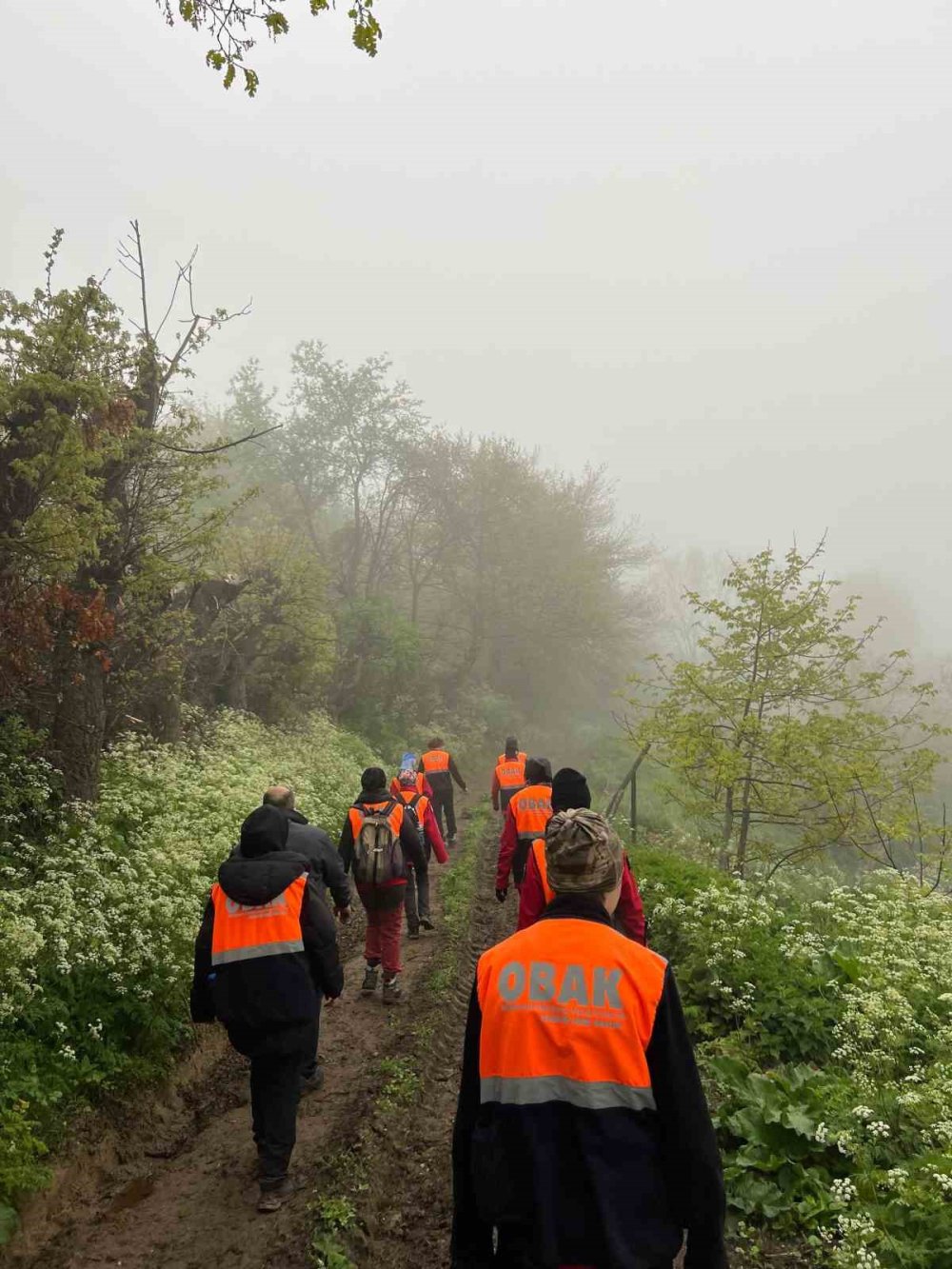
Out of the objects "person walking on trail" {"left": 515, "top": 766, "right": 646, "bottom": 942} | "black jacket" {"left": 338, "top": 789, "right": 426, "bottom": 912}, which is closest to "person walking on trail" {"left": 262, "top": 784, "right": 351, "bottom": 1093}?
"black jacket" {"left": 338, "top": 789, "right": 426, "bottom": 912}

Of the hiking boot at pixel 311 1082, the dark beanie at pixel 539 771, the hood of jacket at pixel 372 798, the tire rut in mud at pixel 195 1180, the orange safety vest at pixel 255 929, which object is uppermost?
the dark beanie at pixel 539 771

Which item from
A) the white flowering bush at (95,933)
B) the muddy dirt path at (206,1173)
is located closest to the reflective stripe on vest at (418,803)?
the white flowering bush at (95,933)

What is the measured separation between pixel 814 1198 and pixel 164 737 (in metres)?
11.0

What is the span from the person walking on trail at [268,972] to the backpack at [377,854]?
239cm

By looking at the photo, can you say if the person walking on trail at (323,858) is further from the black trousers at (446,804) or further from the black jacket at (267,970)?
the black trousers at (446,804)

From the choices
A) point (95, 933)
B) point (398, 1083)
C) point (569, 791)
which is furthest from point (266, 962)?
point (569, 791)

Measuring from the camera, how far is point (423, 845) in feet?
25.9

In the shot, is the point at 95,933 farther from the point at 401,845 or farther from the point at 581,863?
the point at 581,863

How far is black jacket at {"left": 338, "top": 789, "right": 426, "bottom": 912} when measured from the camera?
7.04 metres

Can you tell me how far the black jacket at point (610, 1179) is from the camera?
6.73 ft

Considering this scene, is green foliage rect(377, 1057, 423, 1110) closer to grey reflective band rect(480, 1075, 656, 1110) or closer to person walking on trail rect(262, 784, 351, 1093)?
person walking on trail rect(262, 784, 351, 1093)

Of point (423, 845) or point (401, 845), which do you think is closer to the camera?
point (401, 845)

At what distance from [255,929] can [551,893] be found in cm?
173

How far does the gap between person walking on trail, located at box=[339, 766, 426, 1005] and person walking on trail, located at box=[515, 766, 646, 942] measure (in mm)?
1945
